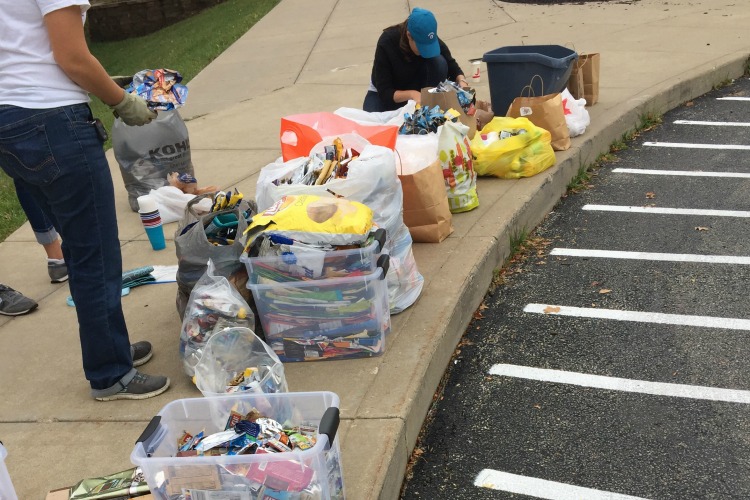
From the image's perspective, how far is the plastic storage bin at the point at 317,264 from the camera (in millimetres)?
3350

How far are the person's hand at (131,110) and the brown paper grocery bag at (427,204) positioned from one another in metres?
1.61

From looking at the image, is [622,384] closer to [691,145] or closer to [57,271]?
[57,271]

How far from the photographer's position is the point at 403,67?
5840 millimetres

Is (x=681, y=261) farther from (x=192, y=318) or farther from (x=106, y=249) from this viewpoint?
(x=106, y=249)

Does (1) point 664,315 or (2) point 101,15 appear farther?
(2) point 101,15

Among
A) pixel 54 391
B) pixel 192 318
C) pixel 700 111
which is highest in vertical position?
pixel 192 318

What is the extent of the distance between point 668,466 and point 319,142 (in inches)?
98.8

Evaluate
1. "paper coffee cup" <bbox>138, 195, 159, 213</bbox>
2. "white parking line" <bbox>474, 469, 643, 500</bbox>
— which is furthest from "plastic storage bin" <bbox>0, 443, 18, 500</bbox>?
"paper coffee cup" <bbox>138, 195, 159, 213</bbox>

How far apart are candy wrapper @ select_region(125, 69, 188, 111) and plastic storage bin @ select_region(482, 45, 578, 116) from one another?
2.50 m

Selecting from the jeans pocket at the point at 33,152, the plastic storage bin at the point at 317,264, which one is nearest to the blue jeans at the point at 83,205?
the jeans pocket at the point at 33,152

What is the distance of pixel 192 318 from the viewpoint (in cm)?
345

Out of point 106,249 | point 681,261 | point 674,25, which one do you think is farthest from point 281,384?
point 674,25

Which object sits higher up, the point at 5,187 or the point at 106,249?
the point at 106,249

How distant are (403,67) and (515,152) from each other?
1.08 m
